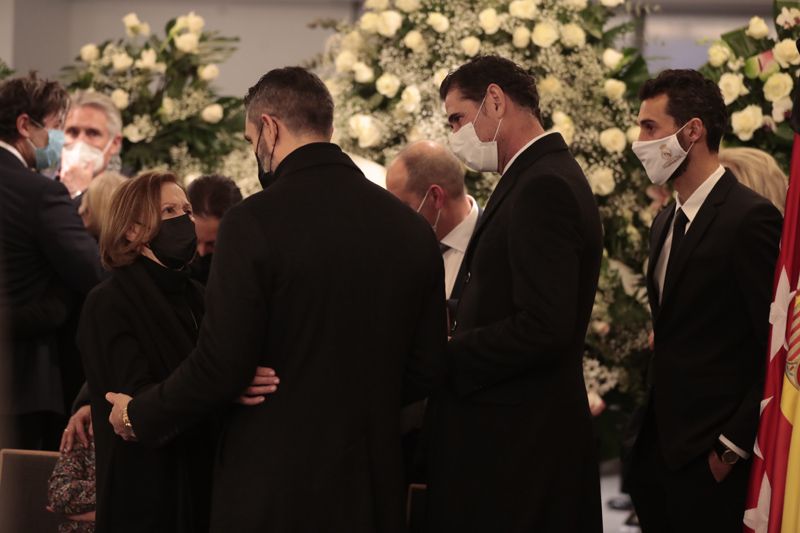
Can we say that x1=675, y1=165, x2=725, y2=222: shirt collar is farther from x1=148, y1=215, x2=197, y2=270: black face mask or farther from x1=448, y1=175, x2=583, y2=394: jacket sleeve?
x1=148, y1=215, x2=197, y2=270: black face mask

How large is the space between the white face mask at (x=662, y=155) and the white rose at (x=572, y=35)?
60.3 inches

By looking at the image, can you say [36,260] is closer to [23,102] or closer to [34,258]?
[34,258]

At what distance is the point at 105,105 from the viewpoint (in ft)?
16.1

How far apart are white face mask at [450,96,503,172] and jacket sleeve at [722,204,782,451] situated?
0.65m

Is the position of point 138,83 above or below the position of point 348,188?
above

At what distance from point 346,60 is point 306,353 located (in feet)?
8.35

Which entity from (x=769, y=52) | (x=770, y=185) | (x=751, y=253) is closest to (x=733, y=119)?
(x=769, y=52)

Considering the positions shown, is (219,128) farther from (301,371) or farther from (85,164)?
(301,371)

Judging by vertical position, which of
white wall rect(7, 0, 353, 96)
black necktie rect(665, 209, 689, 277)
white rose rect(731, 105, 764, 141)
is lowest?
black necktie rect(665, 209, 689, 277)

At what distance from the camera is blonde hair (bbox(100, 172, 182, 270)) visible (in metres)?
2.84

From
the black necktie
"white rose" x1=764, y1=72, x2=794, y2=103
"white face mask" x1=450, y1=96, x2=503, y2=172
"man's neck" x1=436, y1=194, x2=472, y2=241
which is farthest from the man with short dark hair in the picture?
"white rose" x1=764, y1=72, x2=794, y2=103

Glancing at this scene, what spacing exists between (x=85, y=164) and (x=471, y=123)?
2.39 meters

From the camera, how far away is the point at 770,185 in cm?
368

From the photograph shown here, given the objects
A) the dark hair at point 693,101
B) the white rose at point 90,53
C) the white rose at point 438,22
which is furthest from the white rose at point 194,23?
the dark hair at point 693,101
